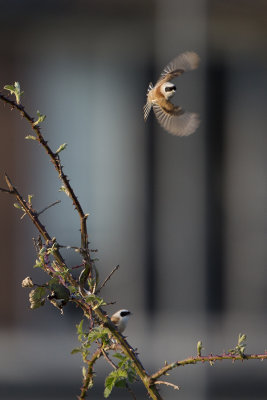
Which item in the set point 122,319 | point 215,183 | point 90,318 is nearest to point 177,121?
point 122,319

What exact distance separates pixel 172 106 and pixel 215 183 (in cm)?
674

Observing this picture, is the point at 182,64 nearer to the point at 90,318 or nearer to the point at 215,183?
the point at 90,318

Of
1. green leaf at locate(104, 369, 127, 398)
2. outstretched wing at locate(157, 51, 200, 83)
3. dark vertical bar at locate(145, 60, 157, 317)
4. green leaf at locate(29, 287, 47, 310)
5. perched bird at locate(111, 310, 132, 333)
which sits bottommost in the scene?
green leaf at locate(104, 369, 127, 398)

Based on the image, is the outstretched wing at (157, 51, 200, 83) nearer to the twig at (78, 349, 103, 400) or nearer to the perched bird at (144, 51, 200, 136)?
the perched bird at (144, 51, 200, 136)

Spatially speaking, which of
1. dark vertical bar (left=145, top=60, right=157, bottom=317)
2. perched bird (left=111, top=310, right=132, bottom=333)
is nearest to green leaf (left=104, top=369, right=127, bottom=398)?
perched bird (left=111, top=310, right=132, bottom=333)

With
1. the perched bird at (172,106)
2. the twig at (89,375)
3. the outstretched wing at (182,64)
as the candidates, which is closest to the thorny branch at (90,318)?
the twig at (89,375)

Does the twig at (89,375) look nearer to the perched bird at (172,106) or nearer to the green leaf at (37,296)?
the green leaf at (37,296)

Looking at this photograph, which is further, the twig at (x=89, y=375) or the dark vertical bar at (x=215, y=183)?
the dark vertical bar at (x=215, y=183)

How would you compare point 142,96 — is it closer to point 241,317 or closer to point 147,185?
point 147,185

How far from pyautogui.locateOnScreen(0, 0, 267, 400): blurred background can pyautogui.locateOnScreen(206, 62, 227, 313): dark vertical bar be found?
12 millimetres

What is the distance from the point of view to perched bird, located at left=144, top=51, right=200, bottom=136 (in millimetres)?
1395

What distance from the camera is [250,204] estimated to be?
27.2 feet

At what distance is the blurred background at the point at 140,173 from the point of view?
7.80m

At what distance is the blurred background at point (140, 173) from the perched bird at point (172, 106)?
6.13m
